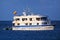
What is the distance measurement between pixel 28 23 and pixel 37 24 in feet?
9.69

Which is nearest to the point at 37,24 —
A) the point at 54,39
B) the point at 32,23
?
the point at 32,23

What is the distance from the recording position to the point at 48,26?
111500 mm

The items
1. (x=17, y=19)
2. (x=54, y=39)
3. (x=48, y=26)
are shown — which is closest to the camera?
(x=54, y=39)

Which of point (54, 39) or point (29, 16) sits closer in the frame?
point (54, 39)

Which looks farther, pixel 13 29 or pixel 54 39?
pixel 13 29

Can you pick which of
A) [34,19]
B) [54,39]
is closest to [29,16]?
[34,19]

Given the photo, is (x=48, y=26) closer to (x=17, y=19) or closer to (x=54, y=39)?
(x=17, y=19)

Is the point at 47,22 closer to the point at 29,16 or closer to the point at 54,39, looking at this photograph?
the point at 29,16

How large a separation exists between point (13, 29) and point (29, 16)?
21.7ft

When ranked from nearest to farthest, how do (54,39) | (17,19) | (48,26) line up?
1. (54,39)
2. (48,26)
3. (17,19)

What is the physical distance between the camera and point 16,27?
377ft

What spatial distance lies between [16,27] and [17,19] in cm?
448

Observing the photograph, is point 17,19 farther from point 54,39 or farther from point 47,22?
point 54,39

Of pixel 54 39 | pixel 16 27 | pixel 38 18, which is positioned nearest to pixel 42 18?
pixel 38 18
